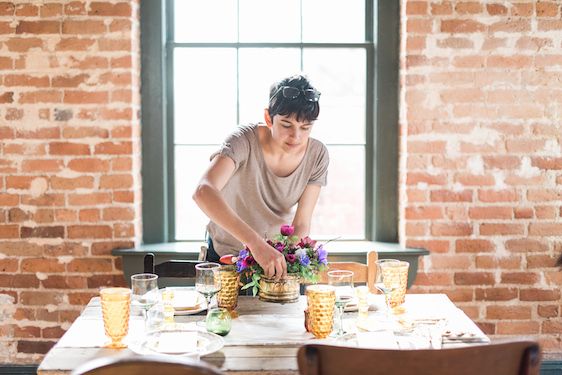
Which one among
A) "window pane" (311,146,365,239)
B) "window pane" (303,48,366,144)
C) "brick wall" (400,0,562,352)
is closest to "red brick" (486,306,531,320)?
"brick wall" (400,0,562,352)

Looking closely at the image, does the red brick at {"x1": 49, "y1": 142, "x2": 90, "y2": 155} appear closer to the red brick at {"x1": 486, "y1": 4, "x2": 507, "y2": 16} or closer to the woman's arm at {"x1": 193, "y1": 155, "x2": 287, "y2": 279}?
the woman's arm at {"x1": 193, "y1": 155, "x2": 287, "y2": 279}

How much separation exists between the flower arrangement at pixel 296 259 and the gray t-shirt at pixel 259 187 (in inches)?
20.7

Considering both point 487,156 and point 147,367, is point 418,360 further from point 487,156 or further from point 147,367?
point 487,156

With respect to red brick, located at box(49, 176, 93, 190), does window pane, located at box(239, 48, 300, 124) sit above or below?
above

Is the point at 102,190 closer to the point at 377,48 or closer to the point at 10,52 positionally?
the point at 10,52

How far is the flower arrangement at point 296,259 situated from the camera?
2.07m

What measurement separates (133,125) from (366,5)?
1317 millimetres

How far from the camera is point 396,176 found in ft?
10.8

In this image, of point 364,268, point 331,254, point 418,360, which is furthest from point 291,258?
point 331,254

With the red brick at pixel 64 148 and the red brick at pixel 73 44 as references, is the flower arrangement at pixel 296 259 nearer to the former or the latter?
the red brick at pixel 64 148

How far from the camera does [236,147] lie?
253cm

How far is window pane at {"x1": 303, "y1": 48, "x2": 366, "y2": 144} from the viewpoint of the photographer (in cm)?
336

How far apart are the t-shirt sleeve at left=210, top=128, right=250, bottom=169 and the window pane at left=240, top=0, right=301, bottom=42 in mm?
928

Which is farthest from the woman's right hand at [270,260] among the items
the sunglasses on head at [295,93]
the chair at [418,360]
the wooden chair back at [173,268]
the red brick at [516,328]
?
the red brick at [516,328]
